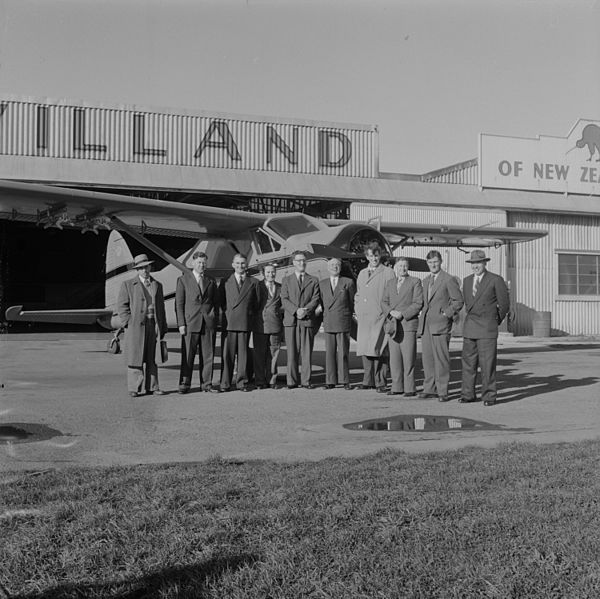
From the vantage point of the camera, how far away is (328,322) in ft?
34.0

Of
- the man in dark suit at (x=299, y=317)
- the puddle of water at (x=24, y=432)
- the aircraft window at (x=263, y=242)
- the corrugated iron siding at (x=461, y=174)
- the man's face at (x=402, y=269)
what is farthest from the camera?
the corrugated iron siding at (x=461, y=174)

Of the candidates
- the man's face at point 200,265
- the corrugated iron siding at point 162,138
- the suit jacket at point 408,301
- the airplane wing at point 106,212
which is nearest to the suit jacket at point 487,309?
the suit jacket at point 408,301

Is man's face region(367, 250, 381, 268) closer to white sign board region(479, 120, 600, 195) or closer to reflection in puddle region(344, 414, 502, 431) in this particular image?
reflection in puddle region(344, 414, 502, 431)

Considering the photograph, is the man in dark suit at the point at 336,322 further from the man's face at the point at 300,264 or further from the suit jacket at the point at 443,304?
the suit jacket at the point at 443,304

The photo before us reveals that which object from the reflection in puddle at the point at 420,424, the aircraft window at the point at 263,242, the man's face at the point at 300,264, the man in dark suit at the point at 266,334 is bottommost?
the reflection in puddle at the point at 420,424

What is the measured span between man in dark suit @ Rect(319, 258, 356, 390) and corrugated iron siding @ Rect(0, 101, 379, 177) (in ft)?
53.5

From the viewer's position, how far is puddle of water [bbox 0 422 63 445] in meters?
6.20

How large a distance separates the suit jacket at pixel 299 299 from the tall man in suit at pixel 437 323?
1654mm

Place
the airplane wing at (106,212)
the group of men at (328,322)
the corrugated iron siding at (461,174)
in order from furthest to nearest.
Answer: the corrugated iron siding at (461,174)
the airplane wing at (106,212)
the group of men at (328,322)

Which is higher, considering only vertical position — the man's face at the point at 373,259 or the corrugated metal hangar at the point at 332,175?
the corrugated metal hangar at the point at 332,175

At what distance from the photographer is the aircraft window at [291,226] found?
13.1 meters

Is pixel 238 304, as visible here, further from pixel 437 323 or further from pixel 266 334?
pixel 437 323

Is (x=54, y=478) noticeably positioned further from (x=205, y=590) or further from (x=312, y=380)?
(x=312, y=380)

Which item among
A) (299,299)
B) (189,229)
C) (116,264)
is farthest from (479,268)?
(116,264)
